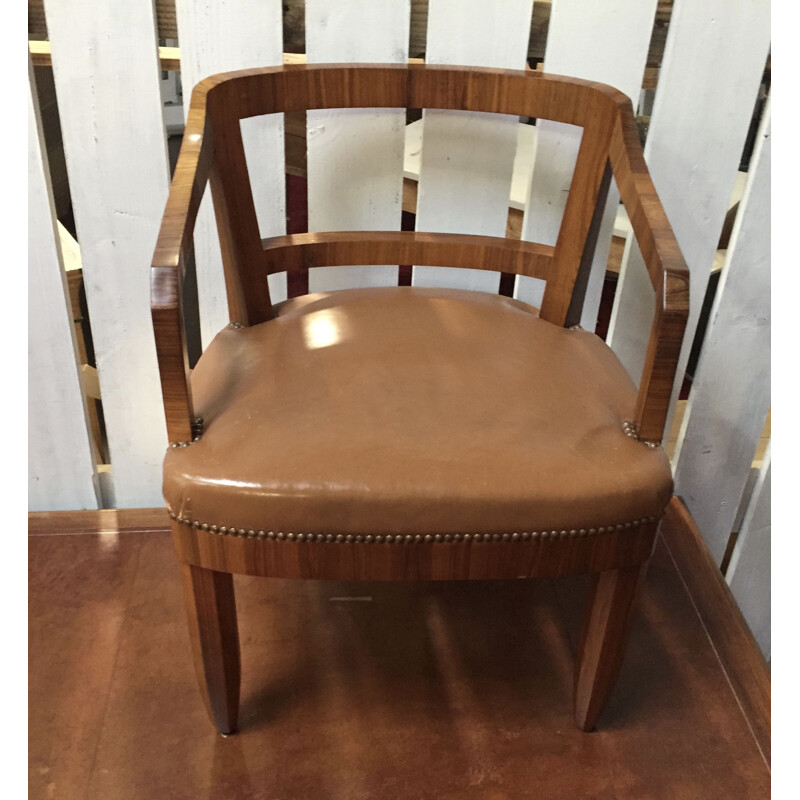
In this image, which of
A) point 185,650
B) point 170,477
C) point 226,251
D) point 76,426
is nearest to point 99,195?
point 226,251

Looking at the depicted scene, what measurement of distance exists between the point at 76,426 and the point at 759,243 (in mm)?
1234

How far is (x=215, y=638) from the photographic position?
1.00 metres

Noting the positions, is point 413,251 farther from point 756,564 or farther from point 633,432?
point 756,564

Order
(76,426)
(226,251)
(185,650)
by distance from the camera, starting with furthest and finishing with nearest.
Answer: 1. (76,426)
2. (185,650)
3. (226,251)

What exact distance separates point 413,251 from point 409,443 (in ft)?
1.47

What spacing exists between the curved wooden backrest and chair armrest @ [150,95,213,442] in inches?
6.2

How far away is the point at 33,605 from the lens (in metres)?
1.33

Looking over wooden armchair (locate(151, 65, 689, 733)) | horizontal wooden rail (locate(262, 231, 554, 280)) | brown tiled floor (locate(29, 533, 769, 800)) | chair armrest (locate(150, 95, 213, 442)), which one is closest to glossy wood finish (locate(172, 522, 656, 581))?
wooden armchair (locate(151, 65, 689, 733))

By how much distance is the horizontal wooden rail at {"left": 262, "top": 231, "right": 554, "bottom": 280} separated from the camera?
3.95 ft

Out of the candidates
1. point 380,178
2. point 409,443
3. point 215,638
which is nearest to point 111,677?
point 215,638

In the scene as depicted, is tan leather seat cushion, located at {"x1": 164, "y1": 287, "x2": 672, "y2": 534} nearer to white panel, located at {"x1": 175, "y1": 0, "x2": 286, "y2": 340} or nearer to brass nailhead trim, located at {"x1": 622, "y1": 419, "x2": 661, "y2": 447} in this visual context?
brass nailhead trim, located at {"x1": 622, "y1": 419, "x2": 661, "y2": 447}

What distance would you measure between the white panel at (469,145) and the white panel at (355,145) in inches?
1.9

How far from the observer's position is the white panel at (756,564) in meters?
1.51
